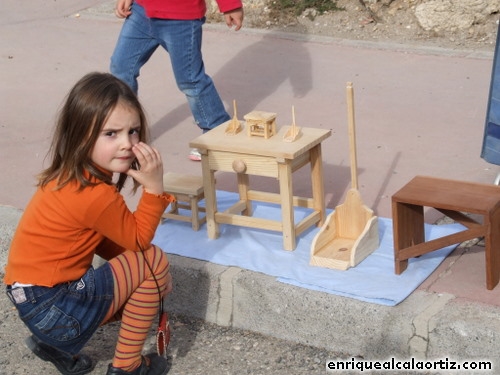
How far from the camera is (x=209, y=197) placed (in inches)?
169

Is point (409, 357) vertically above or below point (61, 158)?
below

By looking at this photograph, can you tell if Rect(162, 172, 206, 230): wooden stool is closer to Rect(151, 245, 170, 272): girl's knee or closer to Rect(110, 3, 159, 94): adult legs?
Rect(151, 245, 170, 272): girl's knee

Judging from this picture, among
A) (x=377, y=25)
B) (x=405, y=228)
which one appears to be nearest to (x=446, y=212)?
(x=405, y=228)

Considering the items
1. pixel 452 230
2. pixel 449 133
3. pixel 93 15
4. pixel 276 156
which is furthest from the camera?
pixel 93 15

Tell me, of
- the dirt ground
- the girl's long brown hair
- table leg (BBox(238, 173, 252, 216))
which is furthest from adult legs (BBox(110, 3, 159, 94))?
the dirt ground

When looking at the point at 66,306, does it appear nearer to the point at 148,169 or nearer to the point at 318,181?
the point at 148,169

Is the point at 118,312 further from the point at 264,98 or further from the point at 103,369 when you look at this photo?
the point at 264,98

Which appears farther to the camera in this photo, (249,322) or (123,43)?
(123,43)

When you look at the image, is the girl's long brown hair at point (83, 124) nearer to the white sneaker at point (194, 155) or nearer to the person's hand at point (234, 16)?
the person's hand at point (234, 16)

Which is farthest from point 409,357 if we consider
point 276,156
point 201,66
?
point 201,66

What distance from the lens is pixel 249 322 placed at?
3955mm

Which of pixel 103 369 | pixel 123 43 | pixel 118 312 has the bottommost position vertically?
pixel 103 369

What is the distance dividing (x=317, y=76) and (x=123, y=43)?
1.99 meters

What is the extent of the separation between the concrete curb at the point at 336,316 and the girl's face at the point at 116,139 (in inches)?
33.1
